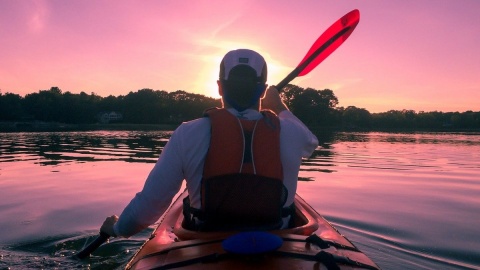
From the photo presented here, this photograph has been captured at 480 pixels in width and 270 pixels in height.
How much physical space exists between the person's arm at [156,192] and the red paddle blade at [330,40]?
329 cm

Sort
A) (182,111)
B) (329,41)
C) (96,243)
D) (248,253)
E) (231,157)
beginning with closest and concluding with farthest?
1. (248,253)
2. (231,157)
3. (96,243)
4. (329,41)
5. (182,111)

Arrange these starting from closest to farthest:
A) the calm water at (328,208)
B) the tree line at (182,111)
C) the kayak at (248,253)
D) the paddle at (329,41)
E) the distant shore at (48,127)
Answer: the kayak at (248,253)
the calm water at (328,208)
the paddle at (329,41)
the distant shore at (48,127)
the tree line at (182,111)

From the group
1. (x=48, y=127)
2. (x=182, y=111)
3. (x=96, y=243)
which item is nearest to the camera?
(x=96, y=243)

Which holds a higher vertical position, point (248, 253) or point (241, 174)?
point (241, 174)

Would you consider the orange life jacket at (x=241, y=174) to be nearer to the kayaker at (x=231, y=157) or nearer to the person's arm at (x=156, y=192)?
the kayaker at (x=231, y=157)

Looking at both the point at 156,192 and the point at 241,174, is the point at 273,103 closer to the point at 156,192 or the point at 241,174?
the point at 241,174

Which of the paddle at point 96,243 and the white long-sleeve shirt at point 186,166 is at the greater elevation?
the white long-sleeve shirt at point 186,166

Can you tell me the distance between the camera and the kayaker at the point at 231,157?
8.20 ft

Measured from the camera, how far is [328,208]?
7.43 m

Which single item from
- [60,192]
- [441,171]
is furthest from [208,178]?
[441,171]

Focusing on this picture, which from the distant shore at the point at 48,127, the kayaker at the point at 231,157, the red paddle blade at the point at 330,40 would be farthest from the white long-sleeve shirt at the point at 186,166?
the distant shore at the point at 48,127

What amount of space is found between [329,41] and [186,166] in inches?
144

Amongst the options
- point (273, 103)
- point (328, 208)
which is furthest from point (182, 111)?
point (273, 103)

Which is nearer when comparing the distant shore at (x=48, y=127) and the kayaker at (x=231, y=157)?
the kayaker at (x=231, y=157)
